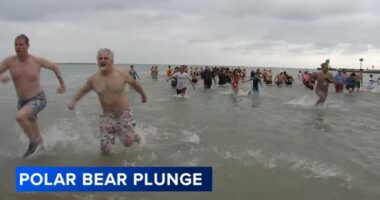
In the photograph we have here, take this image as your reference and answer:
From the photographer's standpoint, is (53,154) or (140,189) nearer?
(140,189)

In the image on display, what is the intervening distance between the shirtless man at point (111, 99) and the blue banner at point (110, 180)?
121cm

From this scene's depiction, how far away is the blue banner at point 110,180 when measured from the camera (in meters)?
5.38

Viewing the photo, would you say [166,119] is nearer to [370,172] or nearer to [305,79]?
[370,172]

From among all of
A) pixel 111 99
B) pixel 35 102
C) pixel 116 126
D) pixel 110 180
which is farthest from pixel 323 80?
pixel 110 180

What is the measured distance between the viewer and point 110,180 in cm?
536

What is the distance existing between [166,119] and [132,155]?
4.54m

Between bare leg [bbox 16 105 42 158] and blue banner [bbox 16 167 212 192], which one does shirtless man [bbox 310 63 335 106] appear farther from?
bare leg [bbox 16 105 42 158]

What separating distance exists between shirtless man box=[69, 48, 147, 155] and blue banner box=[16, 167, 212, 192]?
1214 mm

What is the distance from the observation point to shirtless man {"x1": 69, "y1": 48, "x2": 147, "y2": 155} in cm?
653

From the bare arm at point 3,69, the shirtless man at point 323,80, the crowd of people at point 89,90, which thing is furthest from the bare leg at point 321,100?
the bare arm at point 3,69

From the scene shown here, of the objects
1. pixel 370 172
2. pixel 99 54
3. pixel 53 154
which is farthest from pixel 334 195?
pixel 53 154

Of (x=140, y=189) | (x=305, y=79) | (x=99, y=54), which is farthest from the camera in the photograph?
(x=305, y=79)

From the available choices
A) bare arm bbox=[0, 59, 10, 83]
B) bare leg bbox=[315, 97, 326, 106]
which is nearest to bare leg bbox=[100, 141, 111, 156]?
bare arm bbox=[0, 59, 10, 83]

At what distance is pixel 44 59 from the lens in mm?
6895
